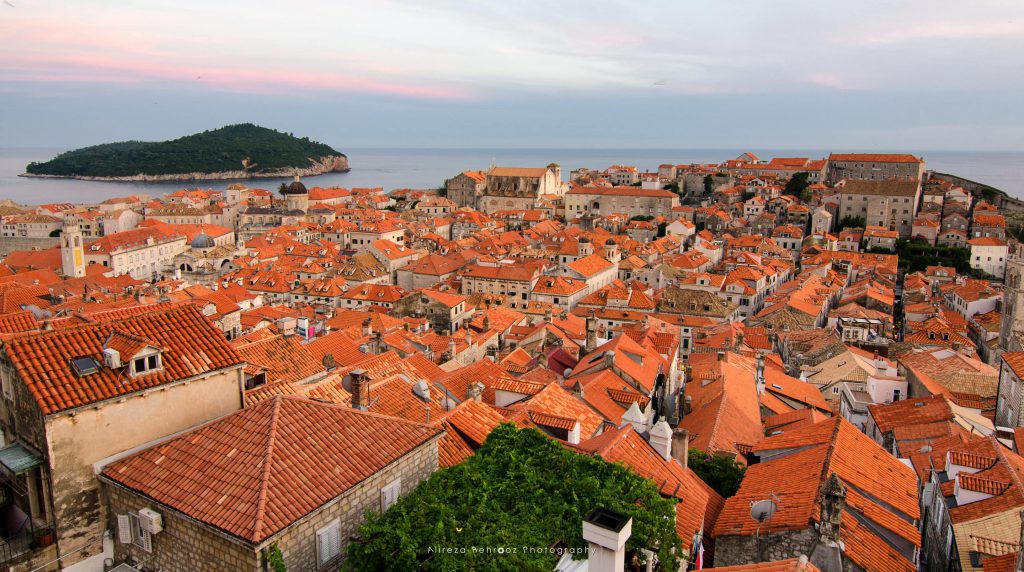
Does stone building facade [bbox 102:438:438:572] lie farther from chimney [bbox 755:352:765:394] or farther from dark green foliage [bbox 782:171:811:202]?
dark green foliage [bbox 782:171:811:202]

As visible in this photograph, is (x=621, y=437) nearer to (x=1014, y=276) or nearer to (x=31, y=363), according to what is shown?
(x=31, y=363)

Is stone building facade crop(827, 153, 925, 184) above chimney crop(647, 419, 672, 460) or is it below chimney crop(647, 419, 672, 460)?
above

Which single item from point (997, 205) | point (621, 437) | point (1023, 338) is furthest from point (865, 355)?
point (997, 205)

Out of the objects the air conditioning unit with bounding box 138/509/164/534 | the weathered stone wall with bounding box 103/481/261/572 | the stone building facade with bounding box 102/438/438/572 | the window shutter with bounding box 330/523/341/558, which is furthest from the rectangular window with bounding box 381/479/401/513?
the air conditioning unit with bounding box 138/509/164/534

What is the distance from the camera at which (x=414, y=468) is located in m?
9.52

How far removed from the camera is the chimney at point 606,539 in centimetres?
636

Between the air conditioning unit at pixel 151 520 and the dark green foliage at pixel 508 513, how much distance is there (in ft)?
7.97

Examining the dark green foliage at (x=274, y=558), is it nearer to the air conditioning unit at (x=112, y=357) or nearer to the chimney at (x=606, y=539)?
the chimney at (x=606, y=539)

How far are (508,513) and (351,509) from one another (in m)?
1.98

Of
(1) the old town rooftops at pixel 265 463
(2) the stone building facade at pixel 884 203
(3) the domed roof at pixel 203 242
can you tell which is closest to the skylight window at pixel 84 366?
(1) the old town rooftops at pixel 265 463

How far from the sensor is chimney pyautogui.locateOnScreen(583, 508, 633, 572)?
636 cm

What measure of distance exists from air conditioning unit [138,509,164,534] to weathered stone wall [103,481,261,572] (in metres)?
0.06

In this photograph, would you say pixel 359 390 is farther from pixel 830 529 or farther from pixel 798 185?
pixel 798 185

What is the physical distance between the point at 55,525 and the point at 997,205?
100073 millimetres
